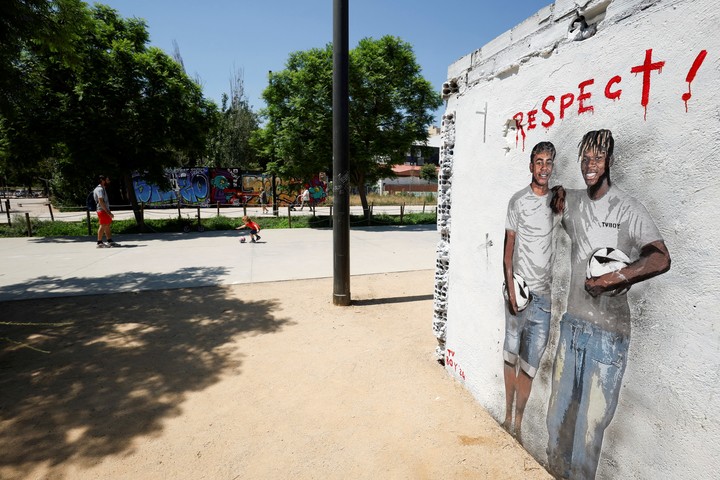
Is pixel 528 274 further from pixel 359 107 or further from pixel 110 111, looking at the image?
pixel 110 111

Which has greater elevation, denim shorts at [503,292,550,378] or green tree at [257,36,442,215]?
green tree at [257,36,442,215]

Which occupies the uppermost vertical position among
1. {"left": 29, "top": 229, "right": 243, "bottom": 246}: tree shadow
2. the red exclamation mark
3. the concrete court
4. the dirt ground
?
the red exclamation mark

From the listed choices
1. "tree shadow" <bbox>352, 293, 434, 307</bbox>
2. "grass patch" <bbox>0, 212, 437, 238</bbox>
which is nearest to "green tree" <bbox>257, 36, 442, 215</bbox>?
"grass patch" <bbox>0, 212, 437, 238</bbox>

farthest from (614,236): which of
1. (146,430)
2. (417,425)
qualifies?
(146,430)

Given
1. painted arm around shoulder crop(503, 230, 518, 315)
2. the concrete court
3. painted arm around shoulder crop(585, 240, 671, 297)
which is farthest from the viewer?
the concrete court

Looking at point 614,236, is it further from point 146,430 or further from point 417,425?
point 146,430

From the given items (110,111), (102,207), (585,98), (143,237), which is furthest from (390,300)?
(110,111)

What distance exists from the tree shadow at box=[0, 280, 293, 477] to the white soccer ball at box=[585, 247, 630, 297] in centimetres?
342

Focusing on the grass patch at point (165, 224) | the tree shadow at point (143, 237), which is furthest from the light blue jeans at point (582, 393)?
the grass patch at point (165, 224)

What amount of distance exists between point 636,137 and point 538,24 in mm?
1218

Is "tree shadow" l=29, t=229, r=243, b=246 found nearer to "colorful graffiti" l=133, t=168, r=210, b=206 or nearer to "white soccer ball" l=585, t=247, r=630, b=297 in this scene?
"colorful graffiti" l=133, t=168, r=210, b=206

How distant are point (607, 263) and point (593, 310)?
11.9 inches

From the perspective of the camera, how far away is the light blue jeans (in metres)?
2.11

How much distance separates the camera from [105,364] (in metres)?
→ 4.09
